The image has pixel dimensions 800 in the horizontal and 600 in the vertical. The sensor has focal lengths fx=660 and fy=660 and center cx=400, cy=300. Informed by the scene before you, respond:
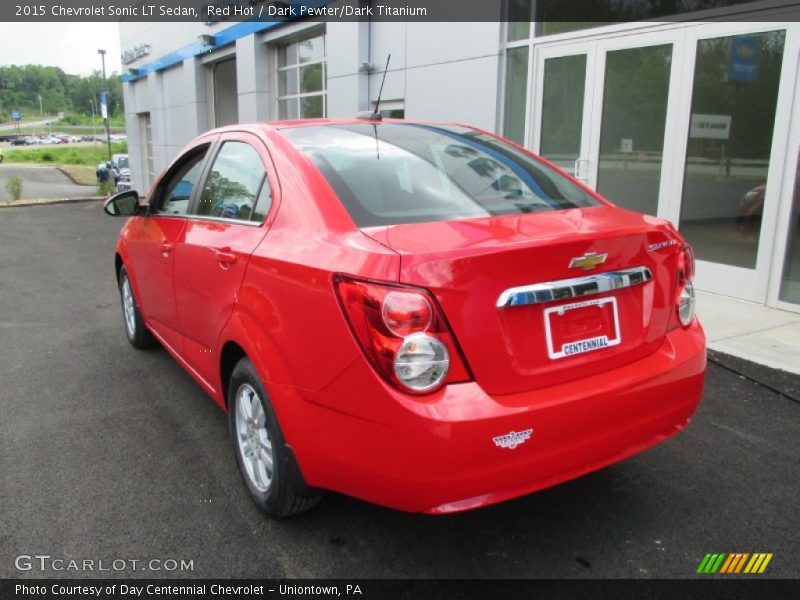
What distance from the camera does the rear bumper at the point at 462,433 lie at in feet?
6.77

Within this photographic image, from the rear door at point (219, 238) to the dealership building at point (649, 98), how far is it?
199 inches

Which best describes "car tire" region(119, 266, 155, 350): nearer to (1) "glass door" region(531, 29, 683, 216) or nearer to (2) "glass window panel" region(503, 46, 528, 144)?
(1) "glass door" region(531, 29, 683, 216)

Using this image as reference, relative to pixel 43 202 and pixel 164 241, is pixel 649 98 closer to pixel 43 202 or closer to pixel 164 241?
pixel 164 241

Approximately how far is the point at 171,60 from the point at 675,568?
64.9 ft

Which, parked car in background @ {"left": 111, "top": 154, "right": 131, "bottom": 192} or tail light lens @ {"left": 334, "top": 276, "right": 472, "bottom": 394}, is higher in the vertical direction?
tail light lens @ {"left": 334, "top": 276, "right": 472, "bottom": 394}

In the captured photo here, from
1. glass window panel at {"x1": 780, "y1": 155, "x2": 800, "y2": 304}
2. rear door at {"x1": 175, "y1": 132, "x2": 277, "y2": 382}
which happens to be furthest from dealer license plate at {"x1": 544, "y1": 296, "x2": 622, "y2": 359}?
glass window panel at {"x1": 780, "y1": 155, "x2": 800, "y2": 304}

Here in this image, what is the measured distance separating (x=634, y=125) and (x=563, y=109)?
3.53ft

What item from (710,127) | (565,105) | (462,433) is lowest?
(462,433)

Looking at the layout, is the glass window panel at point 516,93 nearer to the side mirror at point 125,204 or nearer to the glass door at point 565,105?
the glass door at point 565,105

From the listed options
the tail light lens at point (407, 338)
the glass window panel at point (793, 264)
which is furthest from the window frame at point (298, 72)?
the tail light lens at point (407, 338)

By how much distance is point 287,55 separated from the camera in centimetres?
1418

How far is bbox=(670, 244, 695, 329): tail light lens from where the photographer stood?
2.66 m

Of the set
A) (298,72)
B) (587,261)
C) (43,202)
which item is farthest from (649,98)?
(43,202)

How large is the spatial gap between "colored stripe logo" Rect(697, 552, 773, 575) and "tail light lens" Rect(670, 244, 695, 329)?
898mm
